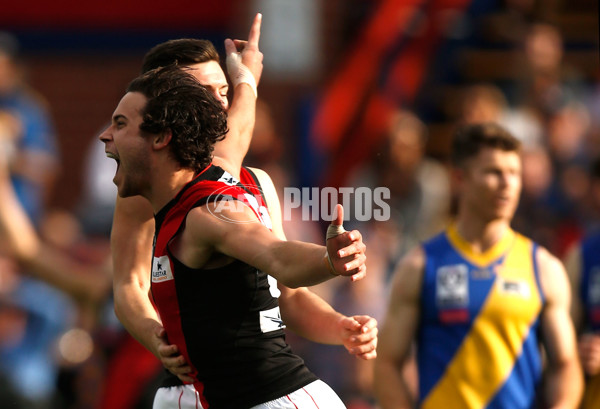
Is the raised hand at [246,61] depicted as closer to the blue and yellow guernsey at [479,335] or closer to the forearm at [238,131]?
the forearm at [238,131]

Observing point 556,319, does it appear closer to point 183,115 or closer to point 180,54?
point 180,54

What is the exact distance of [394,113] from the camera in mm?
11828

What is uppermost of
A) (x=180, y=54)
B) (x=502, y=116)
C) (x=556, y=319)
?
(x=502, y=116)

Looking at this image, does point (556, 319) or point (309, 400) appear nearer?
point (309, 400)

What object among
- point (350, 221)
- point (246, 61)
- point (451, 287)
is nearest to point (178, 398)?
point (246, 61)

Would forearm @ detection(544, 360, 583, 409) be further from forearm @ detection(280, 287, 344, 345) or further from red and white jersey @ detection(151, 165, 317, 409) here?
red and white jersey @ detection(151, 165, 317, 409)

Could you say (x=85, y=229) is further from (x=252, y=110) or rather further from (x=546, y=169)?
(x=252, y=110)

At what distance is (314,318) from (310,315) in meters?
0.03

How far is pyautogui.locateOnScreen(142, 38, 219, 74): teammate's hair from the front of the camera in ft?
15.4

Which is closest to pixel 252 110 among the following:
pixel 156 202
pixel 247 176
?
pixel 247 176

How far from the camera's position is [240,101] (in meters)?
4.98

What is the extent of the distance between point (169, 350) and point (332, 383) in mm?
4657

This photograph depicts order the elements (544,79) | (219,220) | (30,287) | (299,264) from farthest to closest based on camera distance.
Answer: (544,79) < (30,287) < (219,220) < (299,264)

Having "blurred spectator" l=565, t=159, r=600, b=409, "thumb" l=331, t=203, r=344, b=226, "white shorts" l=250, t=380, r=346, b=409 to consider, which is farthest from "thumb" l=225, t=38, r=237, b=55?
"blurred spectator" l=565, t=159, r=600, b=409
